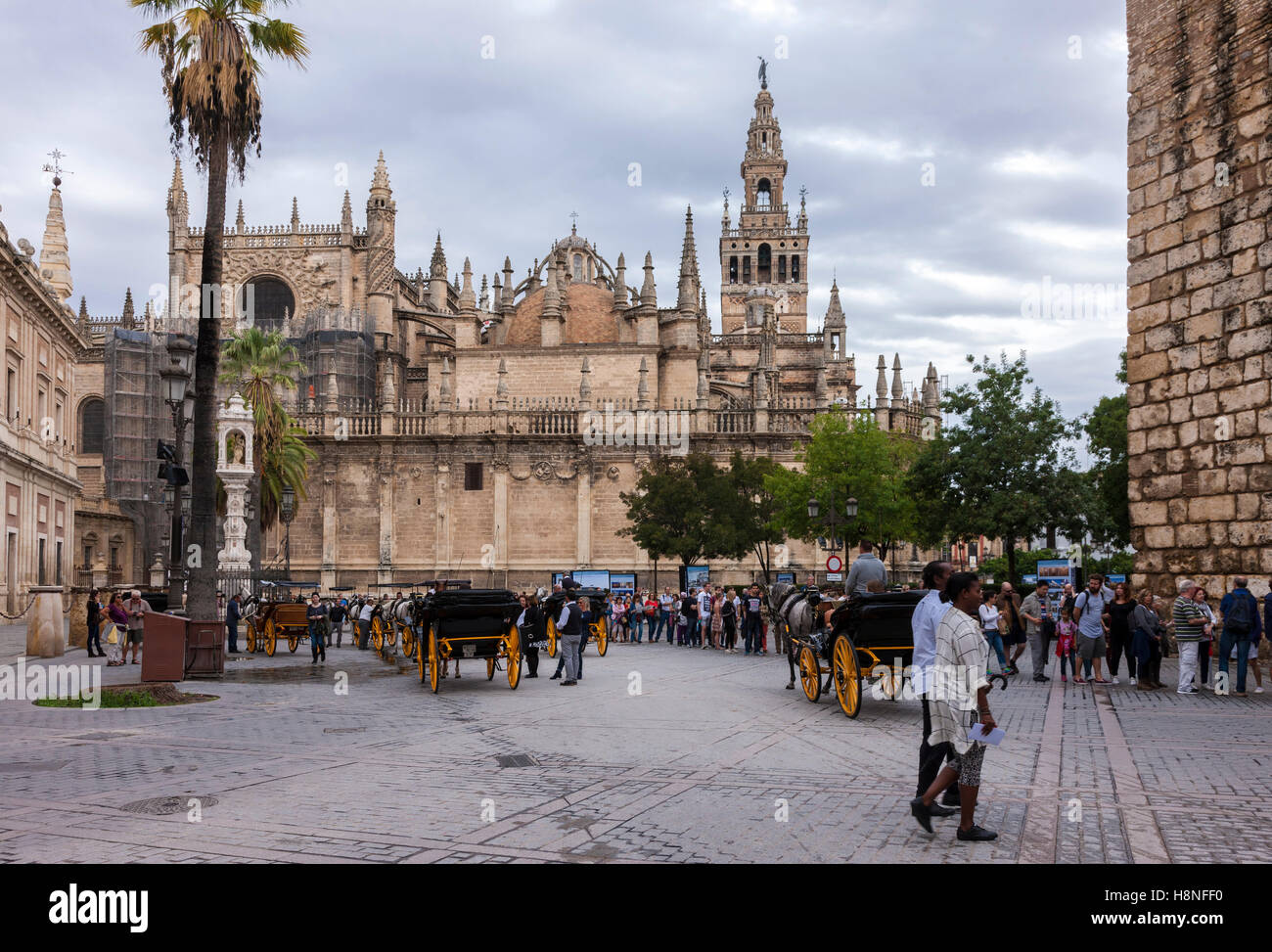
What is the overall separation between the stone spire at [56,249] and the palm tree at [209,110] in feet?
83.1

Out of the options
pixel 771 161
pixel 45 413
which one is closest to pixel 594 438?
pixel 45 413

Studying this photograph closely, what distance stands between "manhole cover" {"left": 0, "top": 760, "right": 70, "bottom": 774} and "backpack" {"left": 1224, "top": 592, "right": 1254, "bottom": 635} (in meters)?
12.7

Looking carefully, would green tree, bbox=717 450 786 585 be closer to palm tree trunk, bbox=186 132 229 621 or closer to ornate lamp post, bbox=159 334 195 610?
ornate lamp post, bbox=159 334 195 610

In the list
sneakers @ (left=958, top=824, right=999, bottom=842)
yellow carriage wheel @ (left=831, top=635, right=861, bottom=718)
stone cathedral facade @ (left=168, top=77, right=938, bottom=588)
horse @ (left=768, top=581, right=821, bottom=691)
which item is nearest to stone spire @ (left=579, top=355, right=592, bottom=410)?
stone cathedral facade @ (left=168, top=77, right=938, bottom=588)

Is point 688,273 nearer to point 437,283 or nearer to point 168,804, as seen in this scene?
point 437,283

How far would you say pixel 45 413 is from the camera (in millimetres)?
33125

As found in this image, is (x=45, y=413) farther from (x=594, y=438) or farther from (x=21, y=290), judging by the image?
(x=594, y=438)

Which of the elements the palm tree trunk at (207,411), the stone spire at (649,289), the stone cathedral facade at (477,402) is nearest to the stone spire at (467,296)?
the stone cathedral facade at (477,402)

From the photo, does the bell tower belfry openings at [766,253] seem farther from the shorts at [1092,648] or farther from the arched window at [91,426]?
the shorts at [1092,648]

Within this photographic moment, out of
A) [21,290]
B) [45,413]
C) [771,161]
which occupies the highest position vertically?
[771,161]

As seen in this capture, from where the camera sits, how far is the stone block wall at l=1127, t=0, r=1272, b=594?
13680 millimetres

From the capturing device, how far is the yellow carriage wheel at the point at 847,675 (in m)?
11.3

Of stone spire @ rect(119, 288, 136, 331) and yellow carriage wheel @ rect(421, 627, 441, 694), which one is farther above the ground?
stone spire @ rect(119, 288, 136, 331)
